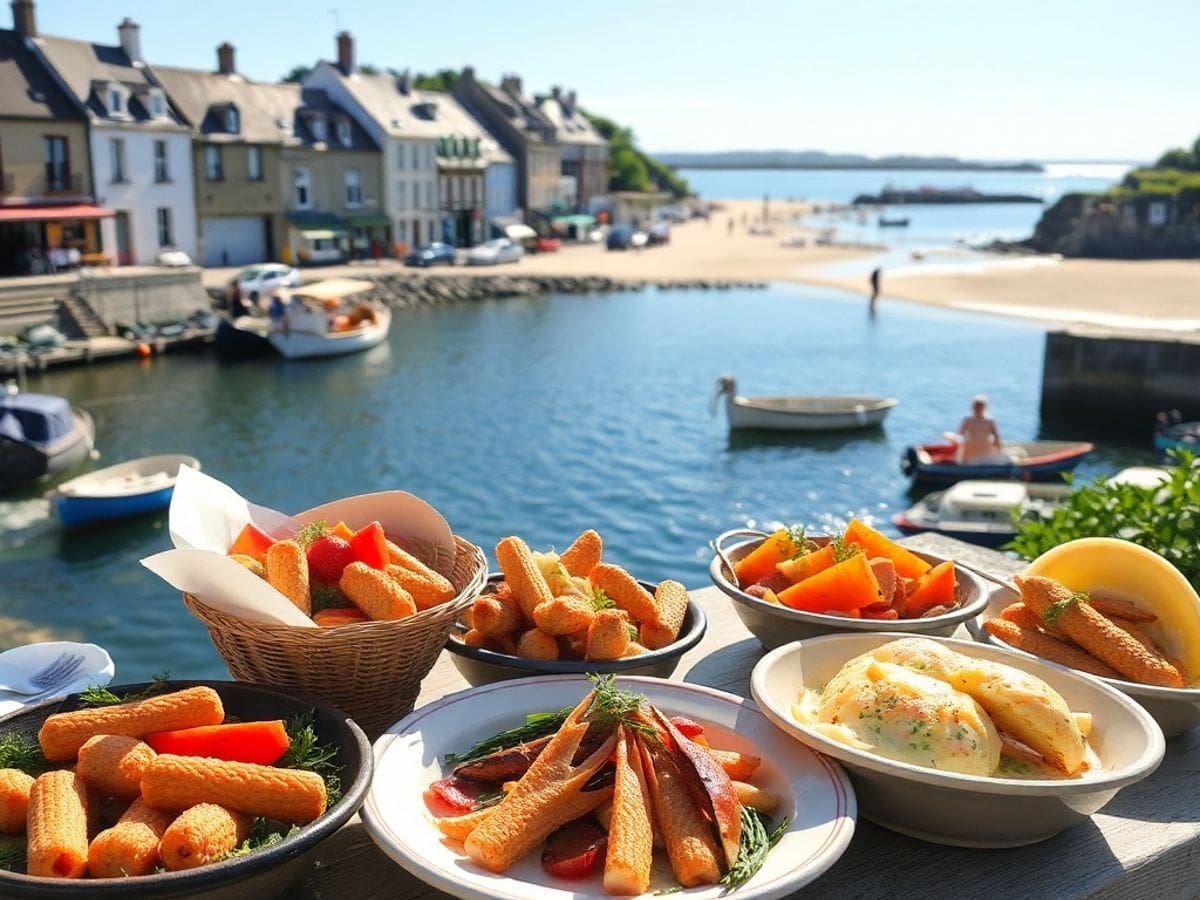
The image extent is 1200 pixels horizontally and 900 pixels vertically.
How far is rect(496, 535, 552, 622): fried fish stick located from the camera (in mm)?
3371

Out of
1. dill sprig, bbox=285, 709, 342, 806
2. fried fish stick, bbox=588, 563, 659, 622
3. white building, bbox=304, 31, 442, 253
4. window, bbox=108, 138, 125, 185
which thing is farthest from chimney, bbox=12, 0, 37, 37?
dill sprig, bbox=285, 709, 342, 806

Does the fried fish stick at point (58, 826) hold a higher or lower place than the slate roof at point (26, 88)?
lower

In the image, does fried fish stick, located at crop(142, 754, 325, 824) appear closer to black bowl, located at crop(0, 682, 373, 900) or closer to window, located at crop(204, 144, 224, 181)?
black bowl, located at crop(0, 682, 373, 900)

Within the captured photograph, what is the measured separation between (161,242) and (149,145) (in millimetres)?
4318

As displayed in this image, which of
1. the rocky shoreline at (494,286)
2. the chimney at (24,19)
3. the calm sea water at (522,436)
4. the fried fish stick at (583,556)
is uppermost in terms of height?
the chimney at (24,19)

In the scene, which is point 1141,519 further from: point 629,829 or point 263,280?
point 263,280

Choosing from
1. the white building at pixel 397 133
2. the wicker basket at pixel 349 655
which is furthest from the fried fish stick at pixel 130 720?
the white building at pixel 397 133

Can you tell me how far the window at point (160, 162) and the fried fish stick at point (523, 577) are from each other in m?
52.0

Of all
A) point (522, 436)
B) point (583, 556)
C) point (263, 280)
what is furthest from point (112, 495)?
point (263, 280)

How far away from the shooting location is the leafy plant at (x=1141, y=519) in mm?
4852

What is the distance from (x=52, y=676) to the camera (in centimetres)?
379

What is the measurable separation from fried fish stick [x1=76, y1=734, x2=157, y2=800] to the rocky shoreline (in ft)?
171

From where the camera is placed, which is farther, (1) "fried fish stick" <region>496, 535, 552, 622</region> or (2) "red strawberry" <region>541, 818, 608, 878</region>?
(1) "fried fish stick" <region>496, 535, 552, 622</region>

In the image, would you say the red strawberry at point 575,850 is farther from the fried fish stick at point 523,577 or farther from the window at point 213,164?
the window at point 213,164
